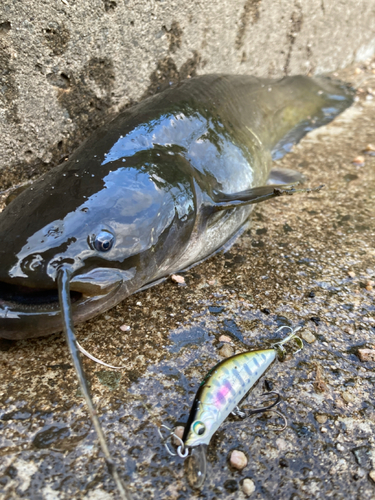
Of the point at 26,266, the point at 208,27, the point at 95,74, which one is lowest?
the point at 26,266

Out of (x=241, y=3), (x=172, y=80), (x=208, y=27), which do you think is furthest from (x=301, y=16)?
(x=172, y=80)

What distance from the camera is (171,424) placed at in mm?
1371

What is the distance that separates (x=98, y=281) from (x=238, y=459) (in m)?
0.81

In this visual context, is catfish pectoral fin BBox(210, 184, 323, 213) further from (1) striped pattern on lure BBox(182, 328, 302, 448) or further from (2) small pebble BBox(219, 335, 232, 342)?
(1) striped pattern on lure BBox(182, 328, 302, 448)

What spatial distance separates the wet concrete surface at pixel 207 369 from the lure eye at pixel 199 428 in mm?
87

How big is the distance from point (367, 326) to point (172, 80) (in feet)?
7.09

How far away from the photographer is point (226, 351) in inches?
65.1

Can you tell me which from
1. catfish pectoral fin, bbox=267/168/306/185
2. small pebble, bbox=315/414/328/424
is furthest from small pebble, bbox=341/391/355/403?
catfish pectoral fin, bbox=267/168/306/185

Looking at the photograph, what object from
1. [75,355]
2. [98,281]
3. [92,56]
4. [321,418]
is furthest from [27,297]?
[92,56]

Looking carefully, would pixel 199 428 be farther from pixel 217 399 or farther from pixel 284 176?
pixel 284 176

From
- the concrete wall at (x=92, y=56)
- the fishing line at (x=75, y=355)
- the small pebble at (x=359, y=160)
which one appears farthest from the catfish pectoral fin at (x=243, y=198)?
the small pebble at (x=359, y=160)

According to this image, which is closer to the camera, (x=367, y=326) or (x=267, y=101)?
(x=367, y=326)

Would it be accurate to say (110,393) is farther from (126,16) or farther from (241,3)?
(241,3)

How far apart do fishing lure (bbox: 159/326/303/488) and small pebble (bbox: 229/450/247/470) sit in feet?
0.31
